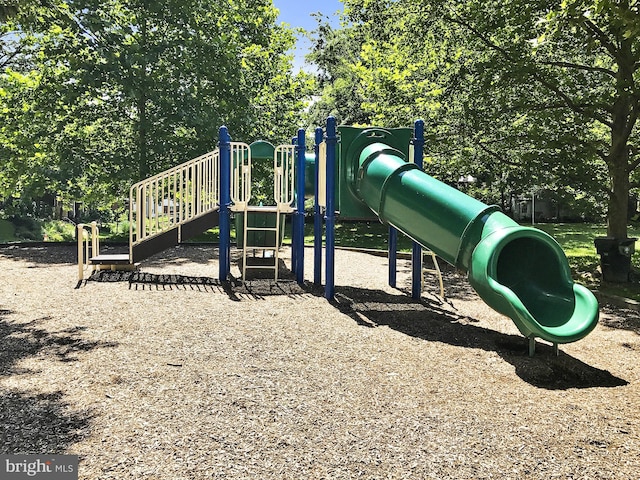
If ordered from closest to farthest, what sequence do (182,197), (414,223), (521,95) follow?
(414,223), (182,197), (521,95)

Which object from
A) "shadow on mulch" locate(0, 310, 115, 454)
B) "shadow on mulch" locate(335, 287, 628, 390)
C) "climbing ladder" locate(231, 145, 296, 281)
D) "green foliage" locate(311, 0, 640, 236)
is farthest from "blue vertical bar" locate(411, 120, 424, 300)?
"shadow on mulch" locate(0, 310, 115, 454)

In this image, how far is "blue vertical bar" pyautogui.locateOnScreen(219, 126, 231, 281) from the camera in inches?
394

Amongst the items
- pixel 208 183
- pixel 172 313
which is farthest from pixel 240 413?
pixel 208 183

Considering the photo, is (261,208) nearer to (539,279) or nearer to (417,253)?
(417,253)

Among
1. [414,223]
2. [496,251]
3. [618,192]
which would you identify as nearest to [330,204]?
[414,223]

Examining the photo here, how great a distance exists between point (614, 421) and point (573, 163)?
28.2 ft

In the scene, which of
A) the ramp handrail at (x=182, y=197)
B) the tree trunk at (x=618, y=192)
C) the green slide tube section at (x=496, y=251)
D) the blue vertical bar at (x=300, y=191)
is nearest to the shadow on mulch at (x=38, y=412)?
the green slide tube section at (x=496, y=251)

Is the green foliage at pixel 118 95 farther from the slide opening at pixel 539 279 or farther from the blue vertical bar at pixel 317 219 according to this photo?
the slide opening at pixel 539 279

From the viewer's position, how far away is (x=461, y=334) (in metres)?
6.62

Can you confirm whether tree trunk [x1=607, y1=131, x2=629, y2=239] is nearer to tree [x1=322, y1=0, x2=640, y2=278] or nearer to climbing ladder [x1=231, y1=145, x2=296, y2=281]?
tree [x1=322, y1=0, x2=640, y2=278]

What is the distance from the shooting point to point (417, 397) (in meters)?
4.43

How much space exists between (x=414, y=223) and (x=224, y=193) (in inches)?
170

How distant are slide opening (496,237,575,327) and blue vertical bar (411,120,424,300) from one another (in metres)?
2.33

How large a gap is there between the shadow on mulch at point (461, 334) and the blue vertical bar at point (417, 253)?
0.65 feet
